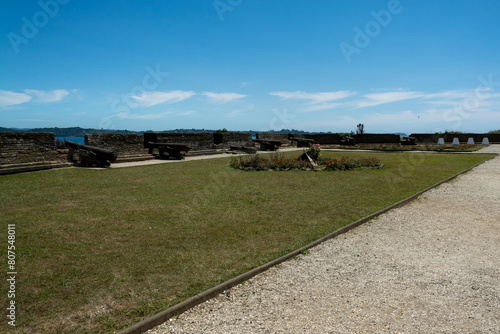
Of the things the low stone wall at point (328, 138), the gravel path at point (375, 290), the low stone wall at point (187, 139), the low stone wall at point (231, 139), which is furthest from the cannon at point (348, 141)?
the gravel path at point (375, 290)

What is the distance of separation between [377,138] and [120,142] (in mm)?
30978

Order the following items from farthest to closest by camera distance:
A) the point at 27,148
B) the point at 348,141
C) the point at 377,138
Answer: the point at 377,138 → the point at 348,141 → the point at 27,148

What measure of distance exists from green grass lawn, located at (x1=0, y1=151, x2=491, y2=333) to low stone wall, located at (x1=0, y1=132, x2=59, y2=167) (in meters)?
2.05

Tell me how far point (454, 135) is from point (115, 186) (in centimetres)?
4106

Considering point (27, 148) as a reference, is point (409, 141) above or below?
above

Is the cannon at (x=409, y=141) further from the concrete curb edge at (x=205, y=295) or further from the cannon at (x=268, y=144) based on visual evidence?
the concrete curb edge at (x=205, y=295)

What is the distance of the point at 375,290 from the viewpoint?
3.58 m

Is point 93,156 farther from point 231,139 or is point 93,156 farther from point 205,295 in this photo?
point 231,139

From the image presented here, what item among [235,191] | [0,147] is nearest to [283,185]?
[235,191]

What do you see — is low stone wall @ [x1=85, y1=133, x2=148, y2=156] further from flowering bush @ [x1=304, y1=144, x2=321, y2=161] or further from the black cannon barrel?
flowering bush @ [x1=304, y1=144, x2=321, y2=161]

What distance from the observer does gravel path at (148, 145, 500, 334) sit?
2920 mm

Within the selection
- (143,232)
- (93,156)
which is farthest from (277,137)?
(143,232)

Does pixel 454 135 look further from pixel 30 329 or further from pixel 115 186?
pixel 30 329

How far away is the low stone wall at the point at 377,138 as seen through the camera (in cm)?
3764
